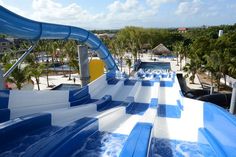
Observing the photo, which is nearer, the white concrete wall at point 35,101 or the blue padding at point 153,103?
the white concrete wall at point 35,101

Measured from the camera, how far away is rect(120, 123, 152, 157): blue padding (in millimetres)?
5500

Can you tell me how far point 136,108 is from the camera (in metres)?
9.63

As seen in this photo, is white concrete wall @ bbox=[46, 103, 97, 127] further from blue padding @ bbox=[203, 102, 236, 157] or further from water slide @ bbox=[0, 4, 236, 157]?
blue padding @ bbox=[203, 102, 236, 157]

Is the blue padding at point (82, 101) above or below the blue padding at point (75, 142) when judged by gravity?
above

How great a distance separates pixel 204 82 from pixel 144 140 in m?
19.0

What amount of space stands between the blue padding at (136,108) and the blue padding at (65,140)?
190 cm

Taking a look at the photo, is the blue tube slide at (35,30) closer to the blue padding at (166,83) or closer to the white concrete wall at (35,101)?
the white concrete wall at (35,101)

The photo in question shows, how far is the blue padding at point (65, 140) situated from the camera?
5.99 metres

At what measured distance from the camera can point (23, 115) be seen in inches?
311

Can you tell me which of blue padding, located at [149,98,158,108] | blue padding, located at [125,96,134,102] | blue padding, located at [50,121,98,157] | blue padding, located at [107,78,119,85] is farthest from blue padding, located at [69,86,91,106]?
blue padding, located at [149,98,158,108]

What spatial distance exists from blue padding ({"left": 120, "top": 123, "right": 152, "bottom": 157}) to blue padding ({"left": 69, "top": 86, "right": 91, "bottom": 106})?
352 cm

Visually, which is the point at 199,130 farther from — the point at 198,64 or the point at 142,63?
the point at 142,63

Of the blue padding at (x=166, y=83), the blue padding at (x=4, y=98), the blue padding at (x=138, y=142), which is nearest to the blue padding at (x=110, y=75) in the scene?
the blue padding at (x=166, y=83)

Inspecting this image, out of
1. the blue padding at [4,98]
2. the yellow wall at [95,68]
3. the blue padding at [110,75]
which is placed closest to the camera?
the blue padding at [4,98]
